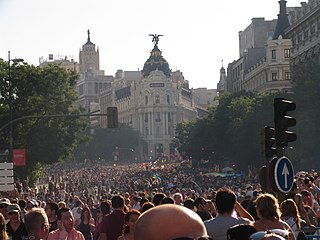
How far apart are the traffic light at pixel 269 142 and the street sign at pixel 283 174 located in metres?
1.57

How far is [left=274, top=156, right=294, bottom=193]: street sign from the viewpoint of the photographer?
567 inches

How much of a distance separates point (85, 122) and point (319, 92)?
55.6 feet

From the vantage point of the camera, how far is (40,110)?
70.6m

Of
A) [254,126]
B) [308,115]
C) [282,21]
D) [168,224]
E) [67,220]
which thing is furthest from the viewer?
[282,21]

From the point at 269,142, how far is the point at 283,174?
186 centimetres

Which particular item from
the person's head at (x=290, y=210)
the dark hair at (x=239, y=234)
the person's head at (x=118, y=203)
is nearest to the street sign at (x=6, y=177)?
the person's head at (x=118, y=203)

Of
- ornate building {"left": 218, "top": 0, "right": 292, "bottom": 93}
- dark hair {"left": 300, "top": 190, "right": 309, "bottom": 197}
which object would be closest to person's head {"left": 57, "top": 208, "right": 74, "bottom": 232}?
dark hair {"left": 300, "top": 190, "right": 309, "bottom": 197}

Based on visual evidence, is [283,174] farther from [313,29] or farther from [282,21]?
[282,21]

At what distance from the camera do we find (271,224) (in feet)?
32.9

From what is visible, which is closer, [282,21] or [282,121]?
[282,121]

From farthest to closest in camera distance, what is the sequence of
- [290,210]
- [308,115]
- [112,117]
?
1. [308,115]
2. [112,117]
3. [290,210]

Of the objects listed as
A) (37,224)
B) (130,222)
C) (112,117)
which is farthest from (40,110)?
(37,224)

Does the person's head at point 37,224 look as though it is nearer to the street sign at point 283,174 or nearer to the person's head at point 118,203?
the person's head at point 118,203

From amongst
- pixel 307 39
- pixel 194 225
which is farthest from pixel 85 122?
pixel 194 225
